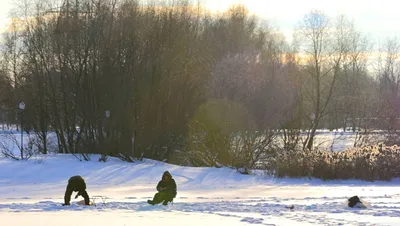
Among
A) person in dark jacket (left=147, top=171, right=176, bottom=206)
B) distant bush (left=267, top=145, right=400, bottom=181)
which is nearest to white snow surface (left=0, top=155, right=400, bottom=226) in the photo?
person in dark jacket (left=147, top=171, right=176, bottom=206)

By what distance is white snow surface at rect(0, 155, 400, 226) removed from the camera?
12.2 metres

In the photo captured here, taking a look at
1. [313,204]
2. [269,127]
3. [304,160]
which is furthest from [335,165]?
[313,204]

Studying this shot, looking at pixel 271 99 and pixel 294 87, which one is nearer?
pixel 271 99

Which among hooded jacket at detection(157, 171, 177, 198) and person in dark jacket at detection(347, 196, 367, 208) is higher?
hooded jacket at detection(157, 171, 177, 198)

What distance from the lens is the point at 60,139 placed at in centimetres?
2819

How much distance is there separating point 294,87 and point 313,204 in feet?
72.8

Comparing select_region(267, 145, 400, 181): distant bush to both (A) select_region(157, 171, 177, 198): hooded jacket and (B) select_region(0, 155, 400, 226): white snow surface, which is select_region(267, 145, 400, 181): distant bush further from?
(A) select_region(157, 171, 177, 198): hooded jacket

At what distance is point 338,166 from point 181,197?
9.46 m

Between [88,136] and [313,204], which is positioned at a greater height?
[88,136]

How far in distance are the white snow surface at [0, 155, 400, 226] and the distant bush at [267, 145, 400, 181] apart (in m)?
0.52

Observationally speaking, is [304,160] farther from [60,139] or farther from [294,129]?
[60,139]

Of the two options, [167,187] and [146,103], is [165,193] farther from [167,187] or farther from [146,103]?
[146,103]

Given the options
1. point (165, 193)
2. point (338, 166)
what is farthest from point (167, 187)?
point (338, 166)

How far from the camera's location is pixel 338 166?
24.3m
